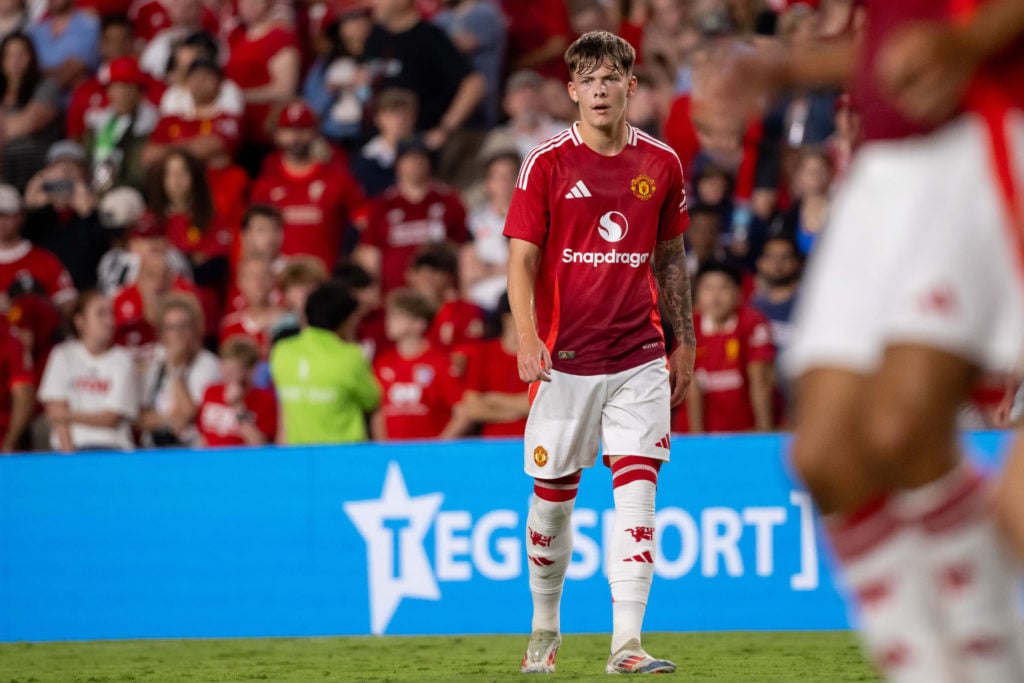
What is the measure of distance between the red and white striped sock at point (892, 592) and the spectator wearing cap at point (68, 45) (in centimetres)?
1251

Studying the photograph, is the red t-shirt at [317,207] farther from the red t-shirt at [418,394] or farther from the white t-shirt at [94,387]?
the red t-shirt at [418,394]

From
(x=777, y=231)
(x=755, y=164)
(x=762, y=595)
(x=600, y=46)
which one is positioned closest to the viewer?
(x=600, y=46)

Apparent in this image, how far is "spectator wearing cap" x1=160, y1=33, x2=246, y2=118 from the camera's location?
43.4 feet

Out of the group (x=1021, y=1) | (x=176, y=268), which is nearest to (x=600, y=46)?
(x=1021, y=1)

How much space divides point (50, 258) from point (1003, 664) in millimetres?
10259

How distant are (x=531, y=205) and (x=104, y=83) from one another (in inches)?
323

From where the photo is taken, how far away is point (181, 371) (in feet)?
36.0

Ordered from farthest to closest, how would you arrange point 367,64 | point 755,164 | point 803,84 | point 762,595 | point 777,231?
1. point 367,64
2. point 755,164
3. point 777,231
4. point 762,595
5. point 803,84

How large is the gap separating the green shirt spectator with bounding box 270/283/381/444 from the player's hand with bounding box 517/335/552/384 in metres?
3.68

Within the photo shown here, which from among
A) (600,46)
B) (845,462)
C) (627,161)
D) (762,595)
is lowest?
(762,595)

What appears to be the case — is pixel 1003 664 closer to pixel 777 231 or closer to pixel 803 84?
pixel 803 84

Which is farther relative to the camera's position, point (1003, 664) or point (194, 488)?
point (194, 488)

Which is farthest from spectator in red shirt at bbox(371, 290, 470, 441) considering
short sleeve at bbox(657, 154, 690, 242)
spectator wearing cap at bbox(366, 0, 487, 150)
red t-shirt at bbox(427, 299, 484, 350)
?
short sleeve at bbox(657, 154, 690, 242)

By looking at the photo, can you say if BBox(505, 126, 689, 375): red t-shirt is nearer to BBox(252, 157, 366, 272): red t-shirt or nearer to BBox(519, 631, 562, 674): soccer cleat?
BBox(519, 631, 562, 674): soccer cleat
